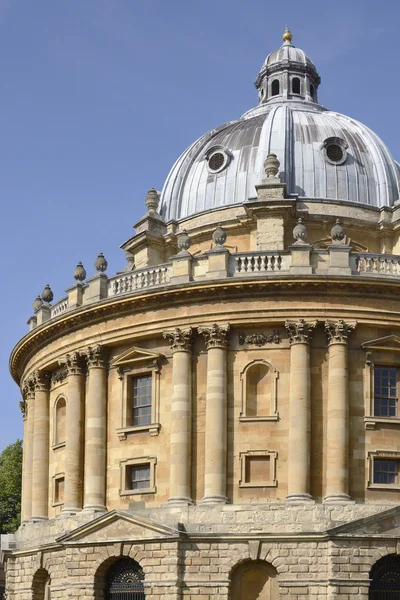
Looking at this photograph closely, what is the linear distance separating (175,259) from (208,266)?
1.36m

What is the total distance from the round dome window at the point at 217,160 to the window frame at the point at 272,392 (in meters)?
13.9

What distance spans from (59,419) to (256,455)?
1044 centimetres

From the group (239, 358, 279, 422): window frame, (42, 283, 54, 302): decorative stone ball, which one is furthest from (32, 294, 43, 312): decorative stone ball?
(239, 358, 279, 422): window frame

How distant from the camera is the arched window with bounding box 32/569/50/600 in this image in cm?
4653

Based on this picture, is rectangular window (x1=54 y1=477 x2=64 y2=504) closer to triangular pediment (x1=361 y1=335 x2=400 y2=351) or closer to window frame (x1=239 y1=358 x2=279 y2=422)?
window frame (x1=239 y1=358 x2=279 y2=422)

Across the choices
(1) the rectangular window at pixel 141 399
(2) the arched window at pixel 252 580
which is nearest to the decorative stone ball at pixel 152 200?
(1) the rectangular window at pixel 141 399

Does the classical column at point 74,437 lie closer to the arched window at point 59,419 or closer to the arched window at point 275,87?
the arched window at point 59,419

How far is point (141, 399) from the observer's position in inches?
1764

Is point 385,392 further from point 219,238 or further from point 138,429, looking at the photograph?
point 138,429

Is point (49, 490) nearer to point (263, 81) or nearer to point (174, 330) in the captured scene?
point (174, 330)

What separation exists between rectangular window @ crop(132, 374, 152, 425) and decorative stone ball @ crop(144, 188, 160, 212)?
12115 mm

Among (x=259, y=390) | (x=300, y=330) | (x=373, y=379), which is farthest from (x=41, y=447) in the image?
(x=373, y=379)

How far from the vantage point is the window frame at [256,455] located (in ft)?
136

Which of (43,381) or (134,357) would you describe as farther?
(43,381)
